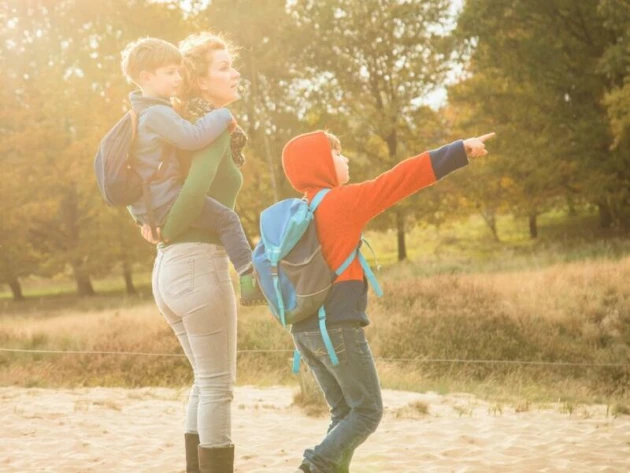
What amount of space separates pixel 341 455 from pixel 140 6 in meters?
21.4

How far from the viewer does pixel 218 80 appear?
3.65 meters

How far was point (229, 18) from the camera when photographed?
70.9 feet

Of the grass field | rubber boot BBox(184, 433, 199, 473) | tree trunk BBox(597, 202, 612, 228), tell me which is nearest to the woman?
rubber boot BBox(184, 433, 199, 473)

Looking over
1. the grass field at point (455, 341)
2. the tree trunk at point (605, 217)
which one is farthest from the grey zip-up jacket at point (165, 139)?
the tree trunk at point (605, 217)

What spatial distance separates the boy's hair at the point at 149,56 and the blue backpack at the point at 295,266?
0.79m

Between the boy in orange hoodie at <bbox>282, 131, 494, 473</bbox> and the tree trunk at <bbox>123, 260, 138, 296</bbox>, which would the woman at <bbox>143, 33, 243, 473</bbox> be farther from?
the tree trunk at <bbox>123, 260, 138, 296</bbox>

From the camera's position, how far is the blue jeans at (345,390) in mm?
3340

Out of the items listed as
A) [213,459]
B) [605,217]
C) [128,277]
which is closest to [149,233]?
[213,459]

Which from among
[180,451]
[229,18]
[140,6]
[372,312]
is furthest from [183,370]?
[140,6]

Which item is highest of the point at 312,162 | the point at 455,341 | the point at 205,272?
the point at 312,162

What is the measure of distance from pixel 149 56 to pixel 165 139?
1.23ft

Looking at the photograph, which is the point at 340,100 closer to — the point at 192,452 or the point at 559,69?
the point at 559,69

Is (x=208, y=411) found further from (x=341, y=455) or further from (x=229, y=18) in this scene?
(x=229, y=18)

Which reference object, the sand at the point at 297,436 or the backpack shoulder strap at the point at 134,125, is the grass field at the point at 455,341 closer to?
the sand at the point at 297,436
